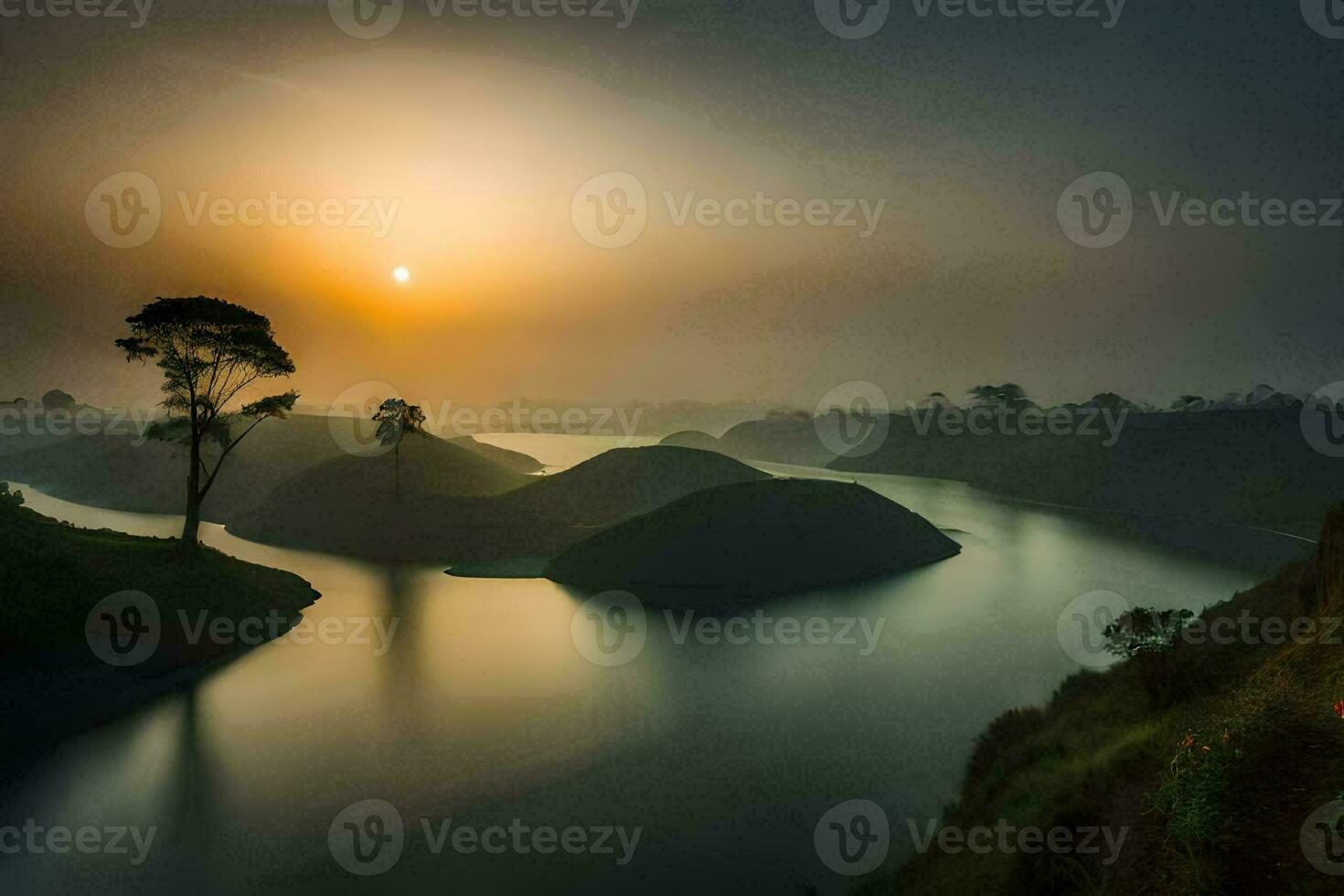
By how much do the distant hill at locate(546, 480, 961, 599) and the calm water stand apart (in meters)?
8.84

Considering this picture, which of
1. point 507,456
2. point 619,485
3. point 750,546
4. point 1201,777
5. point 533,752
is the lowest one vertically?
point 533,752

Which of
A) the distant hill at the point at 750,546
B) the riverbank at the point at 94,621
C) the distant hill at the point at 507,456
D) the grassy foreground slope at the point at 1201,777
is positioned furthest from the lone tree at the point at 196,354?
the distant hill at the point at 507,456

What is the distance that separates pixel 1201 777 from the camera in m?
10.1

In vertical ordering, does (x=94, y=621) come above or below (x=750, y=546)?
below

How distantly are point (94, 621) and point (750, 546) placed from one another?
44.0 meters

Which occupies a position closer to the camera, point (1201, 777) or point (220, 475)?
point (1201, 777)

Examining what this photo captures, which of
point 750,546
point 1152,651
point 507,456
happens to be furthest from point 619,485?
point 1152,651

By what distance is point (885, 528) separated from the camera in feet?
225

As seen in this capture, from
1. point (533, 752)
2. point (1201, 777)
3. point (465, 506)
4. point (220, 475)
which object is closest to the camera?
point (1201, 777)

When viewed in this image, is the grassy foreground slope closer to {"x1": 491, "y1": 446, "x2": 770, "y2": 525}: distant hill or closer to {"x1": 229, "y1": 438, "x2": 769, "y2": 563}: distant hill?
{"x1": 229, "y1": 438, "x2": 769, "y2": 563}: distant hill

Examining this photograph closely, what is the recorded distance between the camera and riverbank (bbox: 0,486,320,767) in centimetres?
2691

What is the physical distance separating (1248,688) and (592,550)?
5239 cm

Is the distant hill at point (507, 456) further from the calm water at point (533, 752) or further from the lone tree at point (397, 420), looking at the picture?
the calm water at point (533, 752)

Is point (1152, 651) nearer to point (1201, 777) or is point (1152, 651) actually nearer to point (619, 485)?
point (1201, 777)
